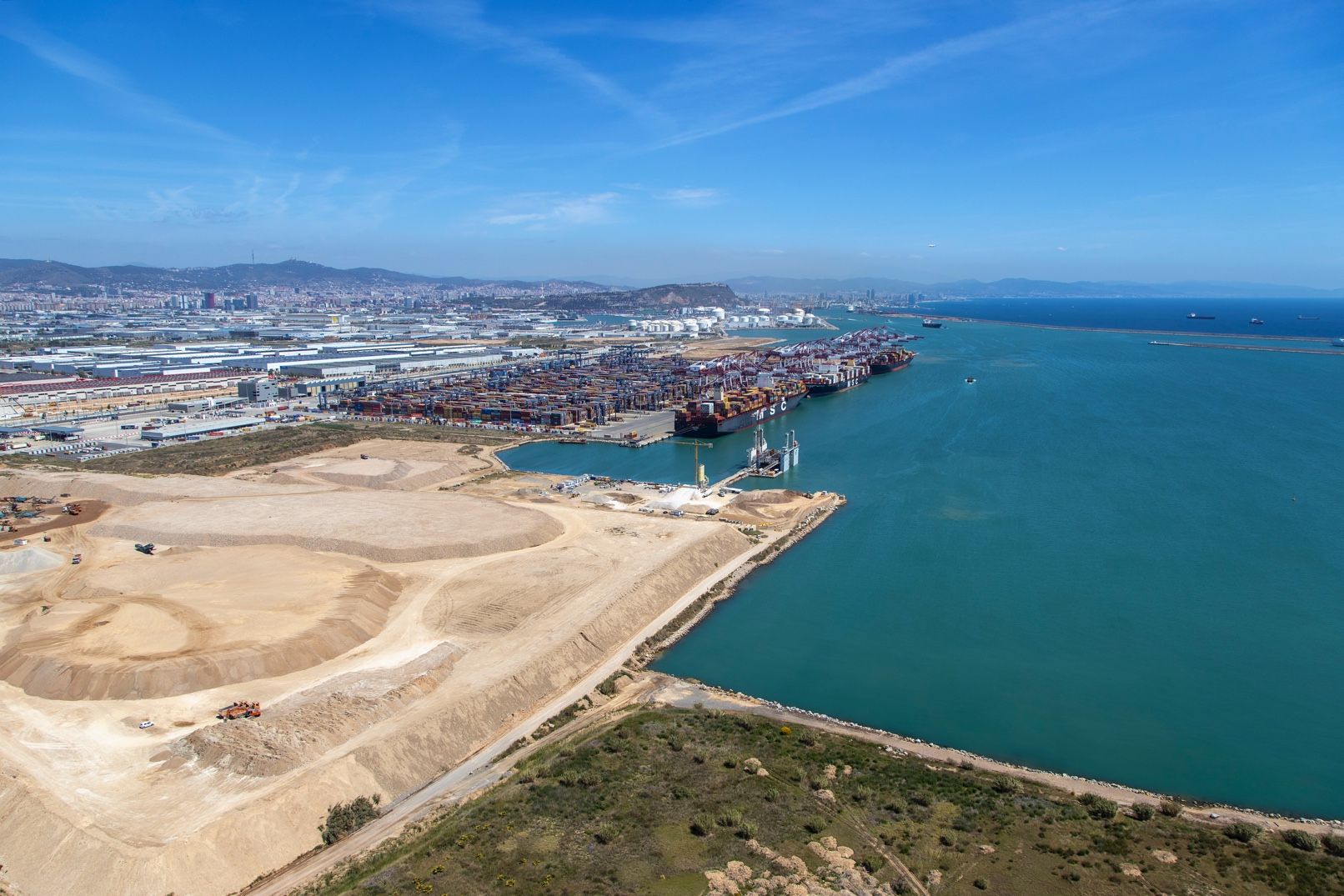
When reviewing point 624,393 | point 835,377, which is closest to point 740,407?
point 624,393

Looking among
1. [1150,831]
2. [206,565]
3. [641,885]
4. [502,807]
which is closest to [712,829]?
[641,885]

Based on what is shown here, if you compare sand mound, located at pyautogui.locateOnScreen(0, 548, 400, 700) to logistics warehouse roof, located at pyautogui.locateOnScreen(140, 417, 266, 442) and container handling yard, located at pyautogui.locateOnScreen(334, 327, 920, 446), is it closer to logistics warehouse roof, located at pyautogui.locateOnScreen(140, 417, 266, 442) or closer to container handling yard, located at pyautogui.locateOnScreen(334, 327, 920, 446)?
logistics warehouse roof, located at pyautogui.locateOnScreen(140, 417, 266, 442)

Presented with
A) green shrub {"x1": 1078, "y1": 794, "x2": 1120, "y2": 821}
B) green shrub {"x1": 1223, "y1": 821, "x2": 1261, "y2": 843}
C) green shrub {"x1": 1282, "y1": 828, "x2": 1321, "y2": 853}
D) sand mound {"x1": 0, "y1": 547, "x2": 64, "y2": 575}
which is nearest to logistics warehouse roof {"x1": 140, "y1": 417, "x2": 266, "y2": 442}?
sand mound {"x1": 0, "y1": 547, "x2": 64, "y2": 575}

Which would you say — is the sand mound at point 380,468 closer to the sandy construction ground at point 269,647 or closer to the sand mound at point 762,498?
the sandy construction ground at point 269,647

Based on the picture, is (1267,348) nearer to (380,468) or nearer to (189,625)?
(380,468)

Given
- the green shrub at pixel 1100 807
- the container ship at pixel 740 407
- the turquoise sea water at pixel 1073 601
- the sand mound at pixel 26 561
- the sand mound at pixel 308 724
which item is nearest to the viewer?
the green shrub at pixel 1100 807

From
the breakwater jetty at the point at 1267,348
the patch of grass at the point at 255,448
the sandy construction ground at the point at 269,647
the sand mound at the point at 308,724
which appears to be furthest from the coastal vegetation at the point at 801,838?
the breakwater jetty at the point at 1267,348
